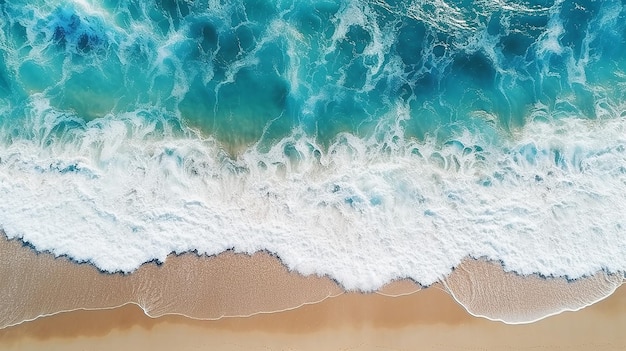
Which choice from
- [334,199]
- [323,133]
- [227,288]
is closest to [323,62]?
[323,133]

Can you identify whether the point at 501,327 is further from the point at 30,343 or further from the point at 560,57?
the point at 30,343

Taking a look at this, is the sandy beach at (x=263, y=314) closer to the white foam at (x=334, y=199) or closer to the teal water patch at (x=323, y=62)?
the white foam at (x=334, y=199)

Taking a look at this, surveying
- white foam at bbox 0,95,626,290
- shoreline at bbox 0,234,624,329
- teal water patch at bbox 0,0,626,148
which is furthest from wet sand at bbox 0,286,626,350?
teal water patch at bbox 0,0,626,148

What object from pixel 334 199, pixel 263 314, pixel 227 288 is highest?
pixel 334 199

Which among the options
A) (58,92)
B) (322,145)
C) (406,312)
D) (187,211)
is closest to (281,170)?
(322,145)

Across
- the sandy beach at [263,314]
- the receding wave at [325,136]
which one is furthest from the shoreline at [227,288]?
the receding wave at [325,136]

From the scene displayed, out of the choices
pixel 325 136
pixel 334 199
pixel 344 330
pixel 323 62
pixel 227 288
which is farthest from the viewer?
pixel 323 62

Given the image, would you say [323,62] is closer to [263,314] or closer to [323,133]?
[323,133]
